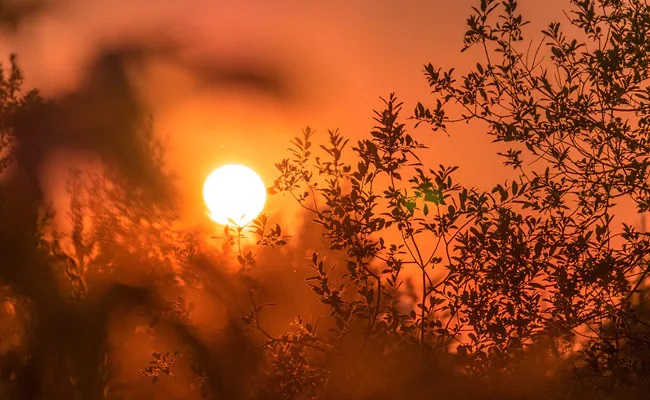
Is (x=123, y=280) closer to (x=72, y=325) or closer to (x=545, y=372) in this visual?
(x=72, y=325)

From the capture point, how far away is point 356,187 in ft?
30.3

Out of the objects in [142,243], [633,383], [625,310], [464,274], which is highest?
[142,243]

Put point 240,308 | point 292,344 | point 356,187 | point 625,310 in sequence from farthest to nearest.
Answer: point 240,308 < point 292,344 < point 356,187 < point 625,310

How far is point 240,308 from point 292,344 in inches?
69.8

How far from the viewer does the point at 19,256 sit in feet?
40.8

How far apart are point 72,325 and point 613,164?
8.35 m

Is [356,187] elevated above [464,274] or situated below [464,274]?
above

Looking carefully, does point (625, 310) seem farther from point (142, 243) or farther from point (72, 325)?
point (72, 325)

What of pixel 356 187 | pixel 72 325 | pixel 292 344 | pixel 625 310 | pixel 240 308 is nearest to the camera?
pixel 625 310

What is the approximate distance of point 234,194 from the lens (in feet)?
36.6

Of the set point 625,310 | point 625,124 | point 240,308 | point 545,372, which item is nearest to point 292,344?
point 240,308

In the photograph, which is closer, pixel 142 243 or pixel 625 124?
pixel 625 124

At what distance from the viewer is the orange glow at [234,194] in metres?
10.1

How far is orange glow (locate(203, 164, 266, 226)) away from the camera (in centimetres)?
1014
